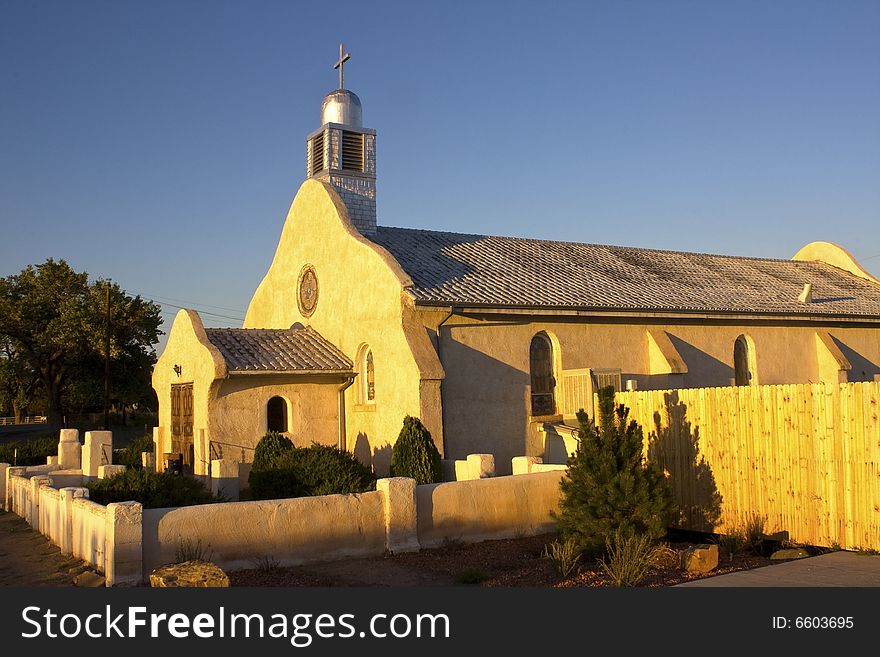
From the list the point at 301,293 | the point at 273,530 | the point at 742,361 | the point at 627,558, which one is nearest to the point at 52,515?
the point at 273,530

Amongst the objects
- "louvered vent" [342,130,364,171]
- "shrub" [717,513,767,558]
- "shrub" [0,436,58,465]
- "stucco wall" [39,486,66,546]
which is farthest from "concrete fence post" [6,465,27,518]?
"shrub" [717,513,767,558]

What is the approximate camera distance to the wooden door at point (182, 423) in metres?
22.1

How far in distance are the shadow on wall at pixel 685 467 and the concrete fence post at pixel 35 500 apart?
12.2 m

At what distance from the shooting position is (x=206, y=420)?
20125 millimetres

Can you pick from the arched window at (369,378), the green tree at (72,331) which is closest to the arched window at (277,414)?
the arched window at (369,378)

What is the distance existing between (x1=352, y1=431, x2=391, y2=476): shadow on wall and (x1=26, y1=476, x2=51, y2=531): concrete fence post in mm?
7047

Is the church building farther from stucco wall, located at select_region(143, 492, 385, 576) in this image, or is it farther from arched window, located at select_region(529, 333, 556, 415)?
stucco wall, located at select_region(143, 492, 385, 576)

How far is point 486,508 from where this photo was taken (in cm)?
1451

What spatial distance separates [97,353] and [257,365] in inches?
1144

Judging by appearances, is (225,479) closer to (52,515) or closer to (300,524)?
(52,515)

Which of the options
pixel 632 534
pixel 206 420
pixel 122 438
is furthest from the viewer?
pixel 122 438

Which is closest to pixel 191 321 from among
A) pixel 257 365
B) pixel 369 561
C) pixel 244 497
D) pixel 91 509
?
pixel 257 365

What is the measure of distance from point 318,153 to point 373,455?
1040 cm

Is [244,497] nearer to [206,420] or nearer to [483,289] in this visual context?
[206,420]
